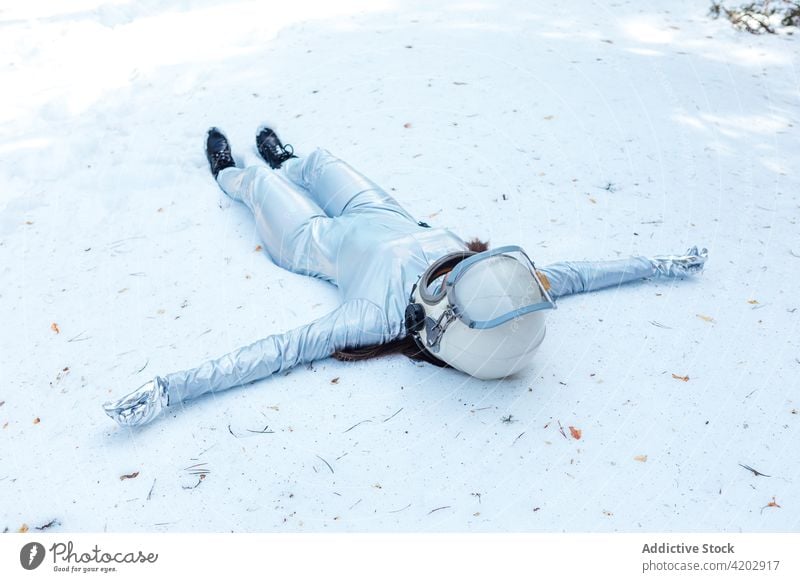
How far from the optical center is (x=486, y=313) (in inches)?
92.2

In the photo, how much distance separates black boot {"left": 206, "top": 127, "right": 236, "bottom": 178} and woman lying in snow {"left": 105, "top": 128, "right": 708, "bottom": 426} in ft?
0.93

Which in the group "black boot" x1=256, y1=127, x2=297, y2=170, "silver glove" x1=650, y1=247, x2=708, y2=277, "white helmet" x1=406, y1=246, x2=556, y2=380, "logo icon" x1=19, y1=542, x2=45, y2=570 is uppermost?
"black boot" x1=256, y1=127, x2=297, y2=170

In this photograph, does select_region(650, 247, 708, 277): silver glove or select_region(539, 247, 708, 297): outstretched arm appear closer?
select_region(539, 247, 708, 297): outstretched arm

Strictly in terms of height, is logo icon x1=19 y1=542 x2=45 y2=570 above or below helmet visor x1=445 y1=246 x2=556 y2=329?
below

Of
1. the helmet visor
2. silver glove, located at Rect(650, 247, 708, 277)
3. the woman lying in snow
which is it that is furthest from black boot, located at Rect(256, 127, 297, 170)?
silver glove, located at Rect(650, 247, 708, 277)

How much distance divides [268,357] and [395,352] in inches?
20.4

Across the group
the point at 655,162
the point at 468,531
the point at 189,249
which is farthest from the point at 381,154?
the point at 468,531

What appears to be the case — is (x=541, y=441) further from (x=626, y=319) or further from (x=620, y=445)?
(x=626, y=319)

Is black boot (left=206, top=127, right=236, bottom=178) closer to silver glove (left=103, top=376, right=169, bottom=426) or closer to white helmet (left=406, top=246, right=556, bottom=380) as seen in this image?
silver glove (left=103, top=376, right=169, bottom=426)

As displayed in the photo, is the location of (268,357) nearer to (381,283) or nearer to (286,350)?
(286,350)

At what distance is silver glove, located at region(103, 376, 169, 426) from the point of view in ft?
7.98

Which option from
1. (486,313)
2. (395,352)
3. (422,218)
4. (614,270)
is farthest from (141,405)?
(614,270)

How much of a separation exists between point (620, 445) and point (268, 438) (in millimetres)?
1296

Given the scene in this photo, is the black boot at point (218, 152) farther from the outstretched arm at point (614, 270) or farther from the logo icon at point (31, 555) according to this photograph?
the logo icon at point (31, 555)
